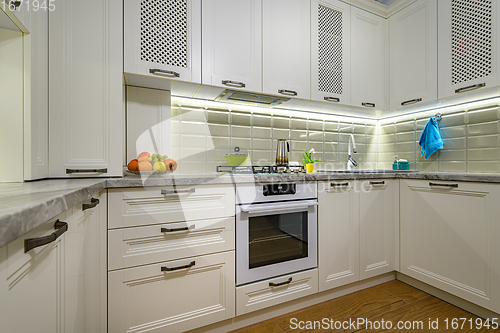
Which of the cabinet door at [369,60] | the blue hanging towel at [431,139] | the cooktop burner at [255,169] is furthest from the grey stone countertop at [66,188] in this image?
the cabinet door at [369,60]

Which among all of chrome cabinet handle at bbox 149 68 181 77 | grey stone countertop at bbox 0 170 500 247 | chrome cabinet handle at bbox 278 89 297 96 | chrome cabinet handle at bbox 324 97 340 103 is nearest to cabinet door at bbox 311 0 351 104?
chrome cabinet handle at bbox 324 97 340 103

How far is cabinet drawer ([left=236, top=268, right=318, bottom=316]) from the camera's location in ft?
4.87

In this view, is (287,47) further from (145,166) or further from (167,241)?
(167,241)

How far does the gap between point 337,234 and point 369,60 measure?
1655mm

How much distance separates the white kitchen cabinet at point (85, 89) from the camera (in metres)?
1.31

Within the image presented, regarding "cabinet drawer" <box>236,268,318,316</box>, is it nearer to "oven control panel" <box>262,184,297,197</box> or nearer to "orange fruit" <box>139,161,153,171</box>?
"oven control panel" <box>262,184,297,197</box>

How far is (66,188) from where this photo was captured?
0.81 metres

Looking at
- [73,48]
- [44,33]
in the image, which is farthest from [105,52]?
[44,33]

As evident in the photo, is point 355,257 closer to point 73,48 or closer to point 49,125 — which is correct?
point 49,125

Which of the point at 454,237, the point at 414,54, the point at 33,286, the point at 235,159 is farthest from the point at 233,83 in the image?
the point at 454,237

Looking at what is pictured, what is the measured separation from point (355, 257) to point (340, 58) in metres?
1.67

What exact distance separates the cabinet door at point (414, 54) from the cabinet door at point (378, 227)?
843mm

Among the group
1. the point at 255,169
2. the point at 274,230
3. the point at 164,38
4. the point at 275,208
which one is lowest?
the point at 274,230

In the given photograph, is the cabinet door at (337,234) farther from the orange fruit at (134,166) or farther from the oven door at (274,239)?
the orange fruit at (134,166)
